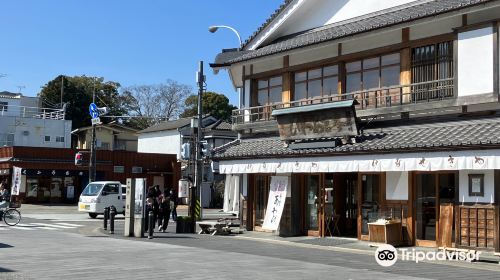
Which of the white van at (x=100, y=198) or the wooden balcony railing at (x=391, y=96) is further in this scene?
the white van at (x=100, y=198)

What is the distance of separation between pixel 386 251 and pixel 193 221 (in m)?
9.44

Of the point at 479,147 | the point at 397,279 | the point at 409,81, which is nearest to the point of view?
the point at 397,279

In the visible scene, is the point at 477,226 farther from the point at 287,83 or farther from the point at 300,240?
the point at 287,83

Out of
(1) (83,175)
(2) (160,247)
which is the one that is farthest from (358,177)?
(1) (83,175)

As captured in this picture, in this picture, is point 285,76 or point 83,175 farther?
point 83,175

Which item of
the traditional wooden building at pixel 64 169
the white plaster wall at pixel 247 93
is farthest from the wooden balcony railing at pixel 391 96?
the traditional wooden building at pixel 64 169

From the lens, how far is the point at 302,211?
72.0 feet

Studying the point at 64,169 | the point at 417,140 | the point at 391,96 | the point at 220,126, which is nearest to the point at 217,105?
the point at 220,126

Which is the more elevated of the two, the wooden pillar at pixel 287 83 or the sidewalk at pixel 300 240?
the wooden pillar at pixel 287 83

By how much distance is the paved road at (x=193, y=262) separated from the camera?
38.1 ft

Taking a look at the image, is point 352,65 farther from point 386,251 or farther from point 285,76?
point 386,251

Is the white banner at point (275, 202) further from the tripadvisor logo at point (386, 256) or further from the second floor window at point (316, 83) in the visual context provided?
the tripadvisor logo at point (386, 256)

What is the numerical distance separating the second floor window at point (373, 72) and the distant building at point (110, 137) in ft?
144

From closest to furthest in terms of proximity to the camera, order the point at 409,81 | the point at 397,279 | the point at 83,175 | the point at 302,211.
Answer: the point at 397,279
the point at 409,81
the point at 302,211
the point at 83,175
